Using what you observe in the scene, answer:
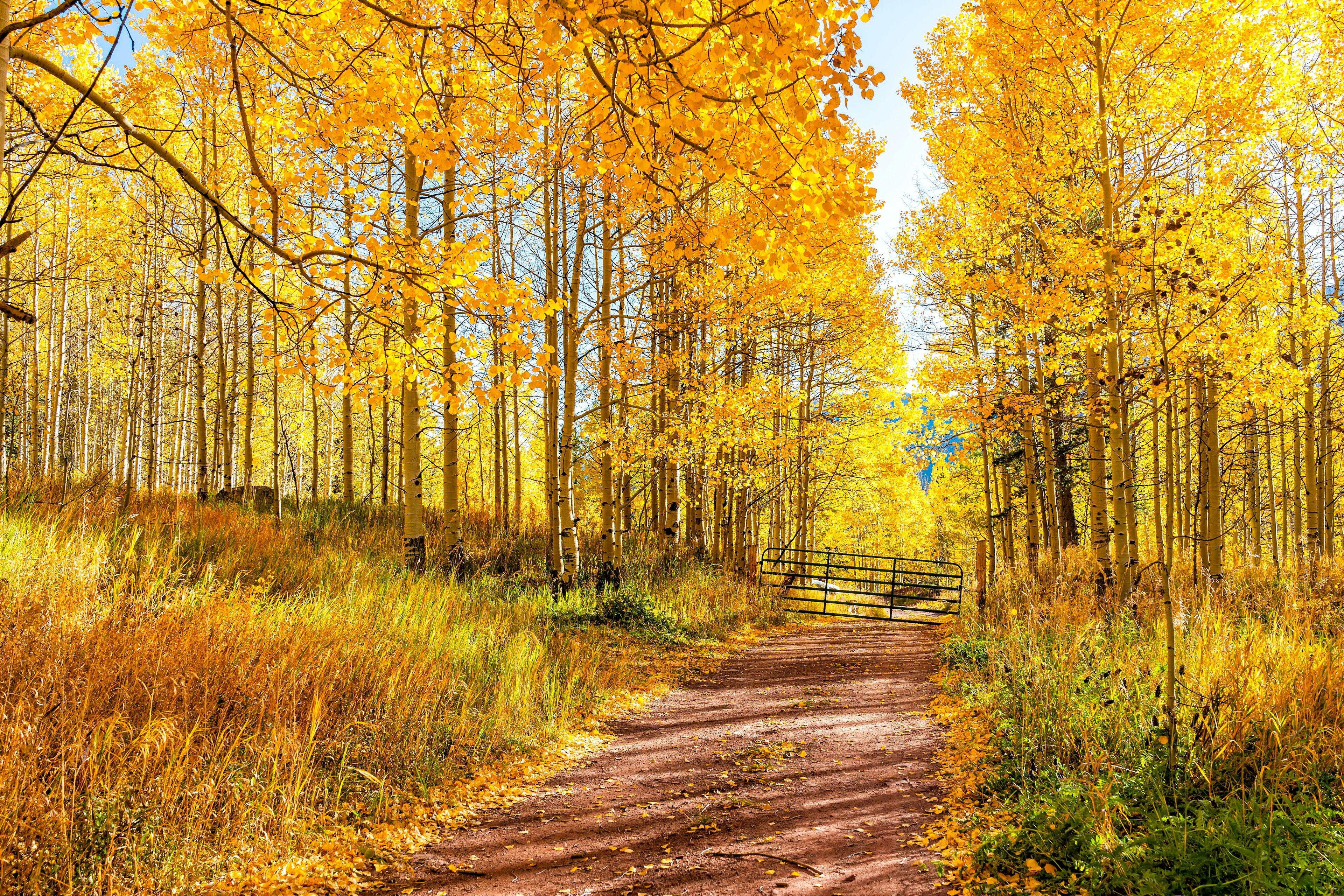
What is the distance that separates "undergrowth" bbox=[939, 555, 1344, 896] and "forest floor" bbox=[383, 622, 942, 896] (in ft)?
1.13

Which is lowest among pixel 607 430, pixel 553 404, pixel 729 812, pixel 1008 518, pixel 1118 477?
pixel 729 812

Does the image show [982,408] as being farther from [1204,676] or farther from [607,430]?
[607,430]

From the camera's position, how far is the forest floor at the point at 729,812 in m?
3.21

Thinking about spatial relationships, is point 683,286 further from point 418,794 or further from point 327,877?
point 327,877

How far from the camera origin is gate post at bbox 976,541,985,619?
10148 mm

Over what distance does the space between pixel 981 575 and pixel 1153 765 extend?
729 centimetres

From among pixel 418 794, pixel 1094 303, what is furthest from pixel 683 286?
pixel 418 794

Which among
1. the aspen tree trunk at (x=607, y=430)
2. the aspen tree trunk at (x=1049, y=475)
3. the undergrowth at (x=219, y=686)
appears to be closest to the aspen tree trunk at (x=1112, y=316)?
the aspen tree trunk at (x=1049, y=475)

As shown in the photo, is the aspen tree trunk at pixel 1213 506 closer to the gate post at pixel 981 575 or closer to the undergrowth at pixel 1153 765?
the gate post at pixel 981 575

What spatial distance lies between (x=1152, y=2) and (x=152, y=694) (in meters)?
10.5

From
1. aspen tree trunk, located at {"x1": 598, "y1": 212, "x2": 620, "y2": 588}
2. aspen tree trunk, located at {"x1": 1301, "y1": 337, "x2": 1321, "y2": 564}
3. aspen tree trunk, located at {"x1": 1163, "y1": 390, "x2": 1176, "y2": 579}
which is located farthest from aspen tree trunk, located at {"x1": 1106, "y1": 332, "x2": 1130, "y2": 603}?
aspen tree trunk, located at {"x1": 598, "y1": 212, "x2": 620, "y2": 588}

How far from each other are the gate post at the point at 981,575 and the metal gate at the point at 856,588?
1.34ft

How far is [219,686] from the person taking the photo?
145 inches

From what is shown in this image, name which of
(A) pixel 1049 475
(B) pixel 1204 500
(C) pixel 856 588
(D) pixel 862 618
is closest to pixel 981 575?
(B) pixel 1204 500
